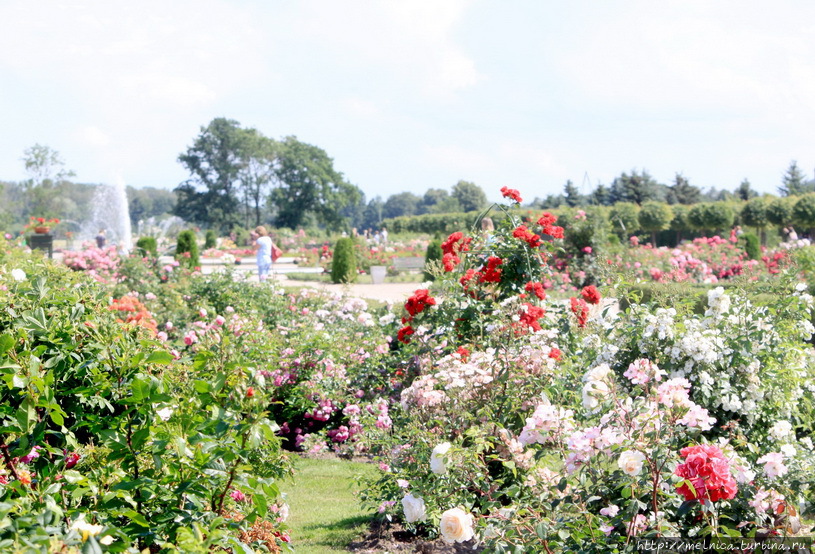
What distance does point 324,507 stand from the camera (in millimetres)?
4398

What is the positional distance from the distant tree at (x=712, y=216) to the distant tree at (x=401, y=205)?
80.7 meters

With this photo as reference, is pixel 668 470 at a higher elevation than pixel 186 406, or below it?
below

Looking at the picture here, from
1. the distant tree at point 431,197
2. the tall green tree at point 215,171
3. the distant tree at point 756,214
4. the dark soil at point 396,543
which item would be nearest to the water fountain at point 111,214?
the tall green tree at point 215,171

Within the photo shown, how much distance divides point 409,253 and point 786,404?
22.3 meters

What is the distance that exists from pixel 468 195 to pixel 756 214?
A: 54760mm

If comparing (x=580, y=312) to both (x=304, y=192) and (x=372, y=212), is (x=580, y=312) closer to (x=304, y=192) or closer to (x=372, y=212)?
(x=304, y=192)

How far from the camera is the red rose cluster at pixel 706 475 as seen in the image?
2088 millimetres

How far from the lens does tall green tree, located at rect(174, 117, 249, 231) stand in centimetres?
5678

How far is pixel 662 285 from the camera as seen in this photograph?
4164mm

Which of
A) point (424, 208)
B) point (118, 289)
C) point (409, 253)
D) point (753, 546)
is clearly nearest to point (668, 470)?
point (753, 546)

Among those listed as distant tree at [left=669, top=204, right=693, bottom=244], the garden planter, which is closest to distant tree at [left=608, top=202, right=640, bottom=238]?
distant tree at [left=669, top=204, right=693, bottom=244]

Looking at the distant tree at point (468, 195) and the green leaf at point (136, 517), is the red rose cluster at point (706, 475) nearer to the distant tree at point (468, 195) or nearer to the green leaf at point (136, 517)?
the green leaf at point (136, 517)

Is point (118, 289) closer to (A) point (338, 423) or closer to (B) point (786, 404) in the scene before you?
(A) point (338, 423)

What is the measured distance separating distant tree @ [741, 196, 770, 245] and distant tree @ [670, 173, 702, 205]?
14.0 m
